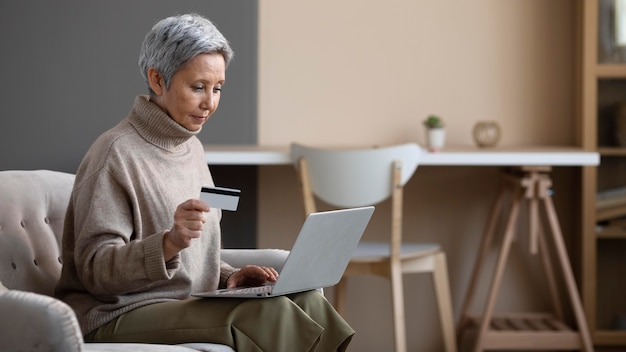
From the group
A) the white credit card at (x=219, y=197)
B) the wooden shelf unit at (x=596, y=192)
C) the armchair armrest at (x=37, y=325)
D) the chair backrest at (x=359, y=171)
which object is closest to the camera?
the armchair armrest at (x=37, y=325)

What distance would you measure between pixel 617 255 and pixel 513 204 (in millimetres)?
488

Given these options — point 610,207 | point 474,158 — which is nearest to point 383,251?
point 474,158

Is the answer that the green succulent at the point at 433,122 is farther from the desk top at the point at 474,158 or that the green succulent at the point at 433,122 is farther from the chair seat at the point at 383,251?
the chair seat at the point at 383,251

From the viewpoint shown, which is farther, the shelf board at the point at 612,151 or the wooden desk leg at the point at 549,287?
the shelf board at the point at 612,151

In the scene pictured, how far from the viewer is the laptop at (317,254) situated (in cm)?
188

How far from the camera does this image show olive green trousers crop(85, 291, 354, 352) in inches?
74.3

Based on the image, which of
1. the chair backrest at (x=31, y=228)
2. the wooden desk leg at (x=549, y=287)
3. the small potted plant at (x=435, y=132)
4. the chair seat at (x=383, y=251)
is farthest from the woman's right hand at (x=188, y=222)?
the small potted plant at (x=435, y=132)

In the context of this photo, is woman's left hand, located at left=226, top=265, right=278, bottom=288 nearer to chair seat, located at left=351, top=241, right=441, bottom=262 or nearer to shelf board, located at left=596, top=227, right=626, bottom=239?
chair seat, located at left=351, top=241, right=441, bottom=262

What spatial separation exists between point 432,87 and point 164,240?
7.43ft

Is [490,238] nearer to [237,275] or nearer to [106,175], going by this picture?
[237,275]

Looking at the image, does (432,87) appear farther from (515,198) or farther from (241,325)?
(241,325)

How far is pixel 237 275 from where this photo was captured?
2.22 m

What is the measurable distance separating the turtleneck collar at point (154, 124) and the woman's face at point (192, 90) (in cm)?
2

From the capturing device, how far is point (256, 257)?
2.40 m
